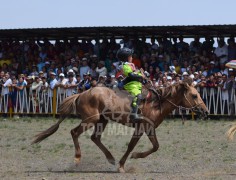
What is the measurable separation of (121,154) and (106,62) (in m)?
10.2

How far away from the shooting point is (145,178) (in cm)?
1098

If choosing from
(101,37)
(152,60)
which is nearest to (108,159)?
(152,60)

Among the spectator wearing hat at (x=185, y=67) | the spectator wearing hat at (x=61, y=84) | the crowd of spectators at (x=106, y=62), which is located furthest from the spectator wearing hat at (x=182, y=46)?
the spectator wearing hat at (x=61, y=84)

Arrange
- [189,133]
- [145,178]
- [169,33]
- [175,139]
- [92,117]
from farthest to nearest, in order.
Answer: [169,33] < [189,133] < [175,139] < [92,117] < [145,178]

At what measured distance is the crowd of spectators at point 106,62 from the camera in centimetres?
2183

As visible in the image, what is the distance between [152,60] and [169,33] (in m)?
3.04

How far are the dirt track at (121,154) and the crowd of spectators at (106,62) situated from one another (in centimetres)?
187

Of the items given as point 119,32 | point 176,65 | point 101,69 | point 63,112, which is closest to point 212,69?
point 176,65

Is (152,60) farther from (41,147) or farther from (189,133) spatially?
(41,147)

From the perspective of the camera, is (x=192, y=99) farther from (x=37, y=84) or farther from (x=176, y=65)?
(x=37, y=84)

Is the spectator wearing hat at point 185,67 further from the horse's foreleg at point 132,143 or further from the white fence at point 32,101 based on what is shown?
the horse's foreleg at point 132,143

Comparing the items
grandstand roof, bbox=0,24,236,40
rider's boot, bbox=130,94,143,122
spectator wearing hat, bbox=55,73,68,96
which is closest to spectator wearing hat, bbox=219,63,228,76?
grandstand roof, bbox=0,24,236,40

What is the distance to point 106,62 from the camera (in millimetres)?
24578

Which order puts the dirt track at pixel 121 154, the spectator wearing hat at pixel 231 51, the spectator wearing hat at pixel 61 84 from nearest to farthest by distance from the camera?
the dirt track at pixel 121 154 → the spectator wearing hat at pixel 231 51 → the spectator wearing hat at pixel 61 84
